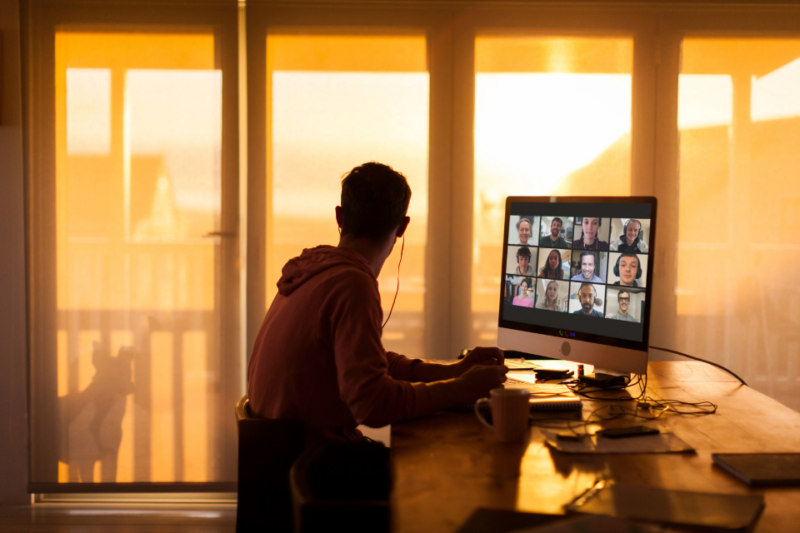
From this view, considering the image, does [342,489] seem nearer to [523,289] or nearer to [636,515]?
[636,515]

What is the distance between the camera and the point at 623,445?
1.15 meters

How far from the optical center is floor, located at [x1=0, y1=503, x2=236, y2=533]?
2.56m

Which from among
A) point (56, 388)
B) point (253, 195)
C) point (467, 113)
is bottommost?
point (56, 388)

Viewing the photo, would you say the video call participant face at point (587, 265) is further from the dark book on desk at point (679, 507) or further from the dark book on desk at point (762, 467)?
the dark book on desk at point (679, 507)

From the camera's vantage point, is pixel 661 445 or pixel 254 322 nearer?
pixel 661 445

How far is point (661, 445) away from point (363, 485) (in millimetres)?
582

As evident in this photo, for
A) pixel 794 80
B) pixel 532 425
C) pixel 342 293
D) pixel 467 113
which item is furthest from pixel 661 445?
pixel 794 80

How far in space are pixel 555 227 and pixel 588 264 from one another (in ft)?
0.49

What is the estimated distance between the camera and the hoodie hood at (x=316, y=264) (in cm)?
132

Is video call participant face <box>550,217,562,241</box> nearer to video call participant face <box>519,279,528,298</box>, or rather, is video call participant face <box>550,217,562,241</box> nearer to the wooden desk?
video call participant face <box>519,279,528,298</box>

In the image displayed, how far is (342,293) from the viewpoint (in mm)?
→ 1233

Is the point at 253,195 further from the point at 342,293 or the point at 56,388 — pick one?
the point at 342,293

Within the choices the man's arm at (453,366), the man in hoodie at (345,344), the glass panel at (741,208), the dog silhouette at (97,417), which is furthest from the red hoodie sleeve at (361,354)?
the glass panel at (741,208)

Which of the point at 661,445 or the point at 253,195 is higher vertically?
the point at 253,195
